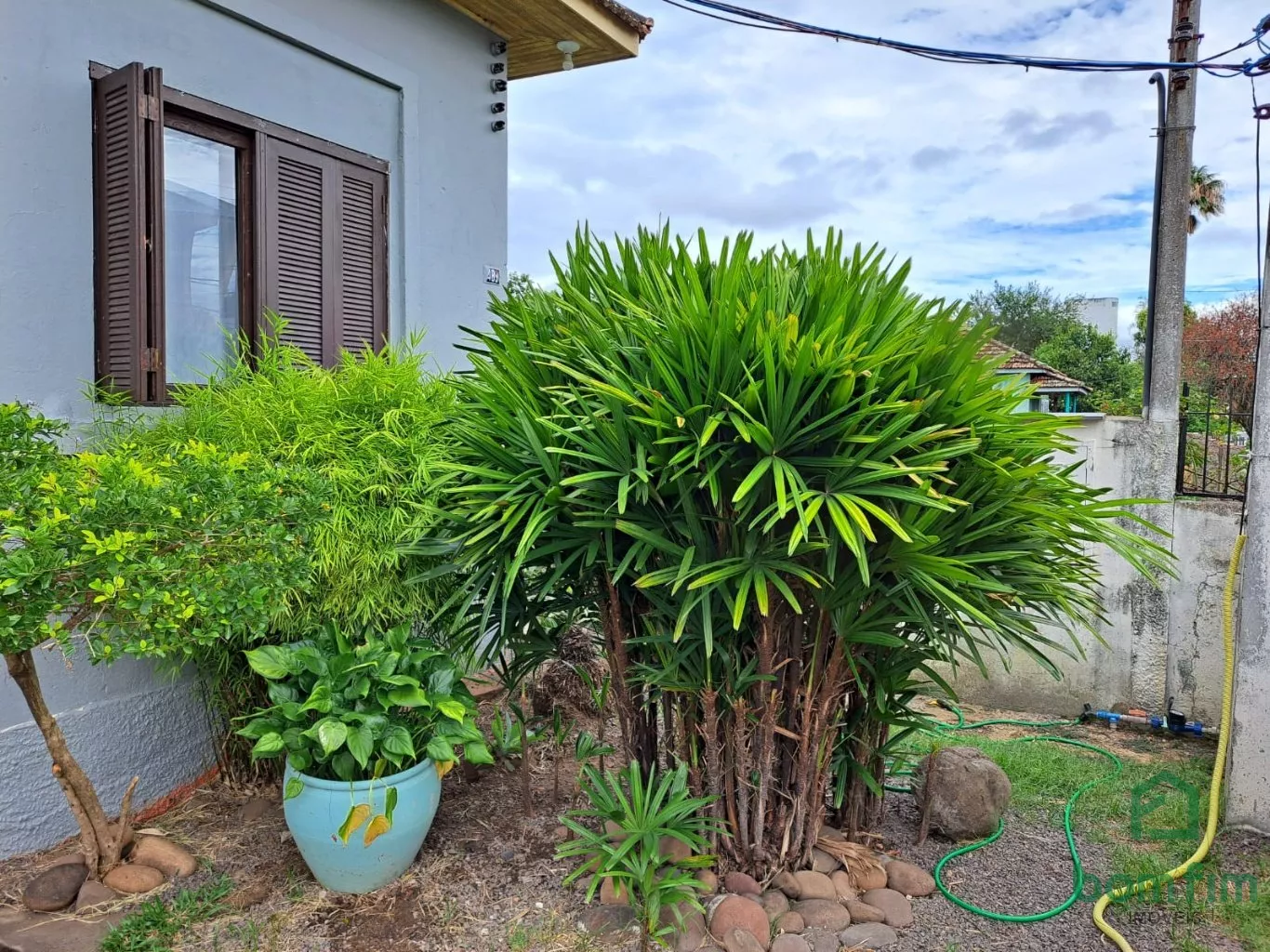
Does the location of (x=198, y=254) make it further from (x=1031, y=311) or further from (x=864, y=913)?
(x=1031, y=311)

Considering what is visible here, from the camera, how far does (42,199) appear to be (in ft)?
10.6

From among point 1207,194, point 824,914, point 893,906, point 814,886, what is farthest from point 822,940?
point 1207,194

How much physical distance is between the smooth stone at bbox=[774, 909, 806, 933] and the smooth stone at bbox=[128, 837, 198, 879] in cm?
202

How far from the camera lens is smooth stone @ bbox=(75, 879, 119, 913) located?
2674mm

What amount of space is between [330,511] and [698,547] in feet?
4.16

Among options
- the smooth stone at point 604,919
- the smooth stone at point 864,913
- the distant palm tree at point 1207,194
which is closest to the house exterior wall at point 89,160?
the smooth stone at point 604,919

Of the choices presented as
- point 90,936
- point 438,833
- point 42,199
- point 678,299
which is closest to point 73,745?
point 90,936

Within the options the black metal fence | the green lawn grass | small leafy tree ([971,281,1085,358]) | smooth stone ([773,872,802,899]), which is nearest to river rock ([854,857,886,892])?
smooth stone ([773,872,802,899])

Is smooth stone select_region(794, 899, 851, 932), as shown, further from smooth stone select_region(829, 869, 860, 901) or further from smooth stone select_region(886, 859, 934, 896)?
smooth stone select_region(886, 859, 934, 896)

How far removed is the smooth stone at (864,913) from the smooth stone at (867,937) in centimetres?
3

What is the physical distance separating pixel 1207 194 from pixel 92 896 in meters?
24.1

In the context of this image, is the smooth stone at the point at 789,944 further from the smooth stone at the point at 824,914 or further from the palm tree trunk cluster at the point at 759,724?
the palm tree trunk cluster at the point at 759,724

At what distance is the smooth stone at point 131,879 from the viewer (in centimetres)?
276

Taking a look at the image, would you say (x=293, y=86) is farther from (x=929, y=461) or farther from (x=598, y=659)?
(x=929, y=461)
